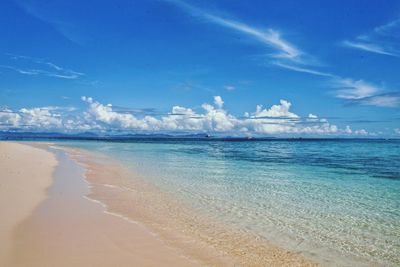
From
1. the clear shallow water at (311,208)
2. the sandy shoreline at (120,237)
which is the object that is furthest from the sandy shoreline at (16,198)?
the clear shallow water at (311,208)

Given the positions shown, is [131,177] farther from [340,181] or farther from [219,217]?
[340,181]

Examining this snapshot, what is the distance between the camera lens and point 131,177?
77.4 ft

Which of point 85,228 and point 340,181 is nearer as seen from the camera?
point 85,228

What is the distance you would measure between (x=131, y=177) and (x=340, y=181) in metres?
13.7

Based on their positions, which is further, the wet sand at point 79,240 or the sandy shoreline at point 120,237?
the sandy shoreline at point 120,237

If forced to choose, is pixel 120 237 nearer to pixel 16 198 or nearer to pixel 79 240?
pixel 79 240

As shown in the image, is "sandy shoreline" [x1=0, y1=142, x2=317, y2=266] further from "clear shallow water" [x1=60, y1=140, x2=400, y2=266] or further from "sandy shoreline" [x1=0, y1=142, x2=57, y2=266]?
"clear shallow water" [x1=60, y1=140, x2=400, y2=266]

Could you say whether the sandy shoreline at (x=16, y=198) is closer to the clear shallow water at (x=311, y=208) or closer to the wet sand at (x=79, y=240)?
the wet sand at (x=79, y=240)

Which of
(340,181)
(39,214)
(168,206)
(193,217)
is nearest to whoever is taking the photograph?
(39,214)

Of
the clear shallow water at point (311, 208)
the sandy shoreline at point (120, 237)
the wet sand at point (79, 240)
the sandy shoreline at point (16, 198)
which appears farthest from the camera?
the clear shallow water at point (311, 208)

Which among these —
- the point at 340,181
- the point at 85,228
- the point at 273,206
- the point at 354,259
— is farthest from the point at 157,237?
the point at 340,181

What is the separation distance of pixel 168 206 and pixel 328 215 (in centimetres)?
627

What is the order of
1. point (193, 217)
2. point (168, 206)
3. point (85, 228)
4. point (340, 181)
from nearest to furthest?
1. point (85, 228)
2. point (193, 217)
3. point (168, 206)
4. point (340, 181)

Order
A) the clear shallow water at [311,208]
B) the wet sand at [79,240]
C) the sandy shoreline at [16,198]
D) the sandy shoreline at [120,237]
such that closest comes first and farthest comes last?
1. the wet sand at [79,240]
2. the sandy shoreline at [120,237]
3. the sandy shoreline at [16,198]
4. the clear shallow water at [311,208]
